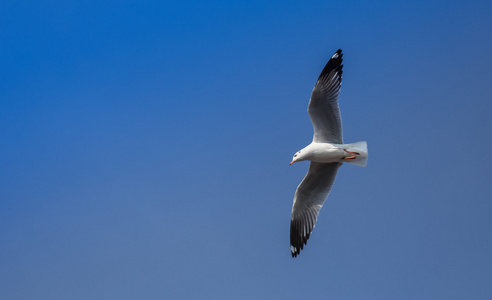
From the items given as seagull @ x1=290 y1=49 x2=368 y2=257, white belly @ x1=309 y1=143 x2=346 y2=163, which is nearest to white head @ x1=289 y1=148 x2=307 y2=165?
seagull @ x1=290 y1=49 x2=368 y2=257

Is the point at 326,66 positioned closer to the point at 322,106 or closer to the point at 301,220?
the point at 322,106

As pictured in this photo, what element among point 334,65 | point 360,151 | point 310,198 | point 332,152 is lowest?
point 310,198

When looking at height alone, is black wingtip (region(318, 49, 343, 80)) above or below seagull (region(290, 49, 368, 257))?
above

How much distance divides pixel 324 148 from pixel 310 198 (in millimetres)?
1116

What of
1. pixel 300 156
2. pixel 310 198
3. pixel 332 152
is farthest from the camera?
pixel 310 198

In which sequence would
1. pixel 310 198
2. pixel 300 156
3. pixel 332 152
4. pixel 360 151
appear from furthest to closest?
pixel 310 198 → pixel 300 156 → pixel 332 152 → pixel 360 151

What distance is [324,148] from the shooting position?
9367mm

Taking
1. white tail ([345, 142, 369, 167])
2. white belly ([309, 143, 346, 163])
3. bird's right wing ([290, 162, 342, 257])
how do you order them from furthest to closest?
bird's right wing ([290, 162, 342, 257]) < white belly ([309, 143, 346, 163]) < white tail ([345, 142, 369, 167])

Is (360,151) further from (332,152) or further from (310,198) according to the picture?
(310,198)

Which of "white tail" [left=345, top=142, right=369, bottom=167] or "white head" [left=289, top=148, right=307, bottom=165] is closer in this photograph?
"white tail" [left=345, top=142, right=369, bottom=167]

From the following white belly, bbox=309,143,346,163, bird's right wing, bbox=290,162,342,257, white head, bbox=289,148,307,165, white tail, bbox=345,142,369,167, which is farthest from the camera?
bird's right wing, bbox=290,162,342,257

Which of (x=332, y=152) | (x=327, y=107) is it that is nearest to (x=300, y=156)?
(x=332, y=152)

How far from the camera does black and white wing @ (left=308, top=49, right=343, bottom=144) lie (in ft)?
30.5

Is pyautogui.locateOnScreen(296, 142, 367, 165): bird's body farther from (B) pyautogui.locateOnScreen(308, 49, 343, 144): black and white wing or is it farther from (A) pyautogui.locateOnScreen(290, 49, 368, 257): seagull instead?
(B) pyautogui.locateOnScreen(308, 49, 343, 144): black and white wing
